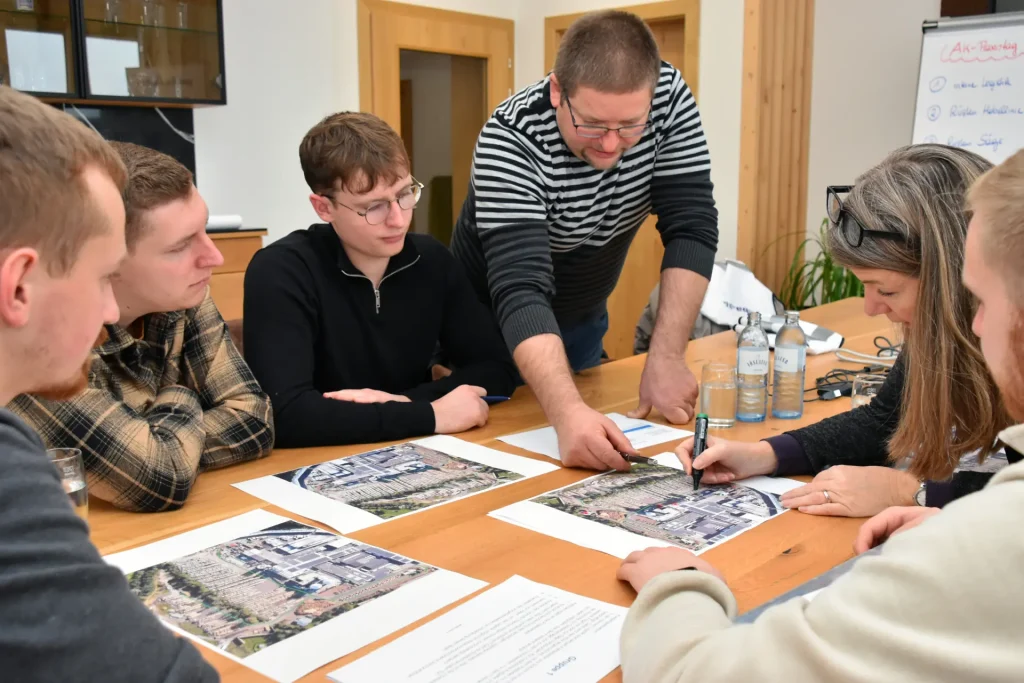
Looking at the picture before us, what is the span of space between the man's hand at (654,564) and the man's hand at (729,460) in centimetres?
33

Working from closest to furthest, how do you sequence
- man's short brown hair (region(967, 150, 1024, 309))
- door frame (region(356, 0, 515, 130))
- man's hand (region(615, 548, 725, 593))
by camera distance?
man's short brown hair (region(967, 150, 1024, 309)), man's hand (region(615, 548, 725, 593)), door frame (region(356, 0, 515, 130))

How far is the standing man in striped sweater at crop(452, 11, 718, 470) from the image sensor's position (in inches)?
68.2

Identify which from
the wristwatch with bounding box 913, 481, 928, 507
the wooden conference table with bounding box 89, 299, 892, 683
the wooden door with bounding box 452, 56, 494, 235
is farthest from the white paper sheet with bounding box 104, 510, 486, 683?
the wooden door with bounding box 452, 56, 494, 235

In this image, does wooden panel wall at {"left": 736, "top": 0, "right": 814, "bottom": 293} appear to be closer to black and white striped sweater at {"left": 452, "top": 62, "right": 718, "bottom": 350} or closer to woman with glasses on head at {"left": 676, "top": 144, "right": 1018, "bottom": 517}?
black and white striped sweater at {"left": 452, "top": 62, "right": 718, "bottom": 350}

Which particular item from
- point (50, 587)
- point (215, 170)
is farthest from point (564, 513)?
point (215, 170)

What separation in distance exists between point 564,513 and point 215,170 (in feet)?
11.3

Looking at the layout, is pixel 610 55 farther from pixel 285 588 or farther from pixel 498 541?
pixel 285 588

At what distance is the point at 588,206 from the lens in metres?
2.00

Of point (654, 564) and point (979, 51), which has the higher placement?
point (979, 51)

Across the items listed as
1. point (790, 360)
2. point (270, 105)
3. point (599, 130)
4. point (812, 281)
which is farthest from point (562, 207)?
point (812, 281)

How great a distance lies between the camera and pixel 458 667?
892 millimetres

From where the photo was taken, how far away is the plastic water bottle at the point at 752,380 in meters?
1.82

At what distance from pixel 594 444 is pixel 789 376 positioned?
55 cm

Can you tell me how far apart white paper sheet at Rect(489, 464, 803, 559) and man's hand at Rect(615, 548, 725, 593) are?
0.08 meters
